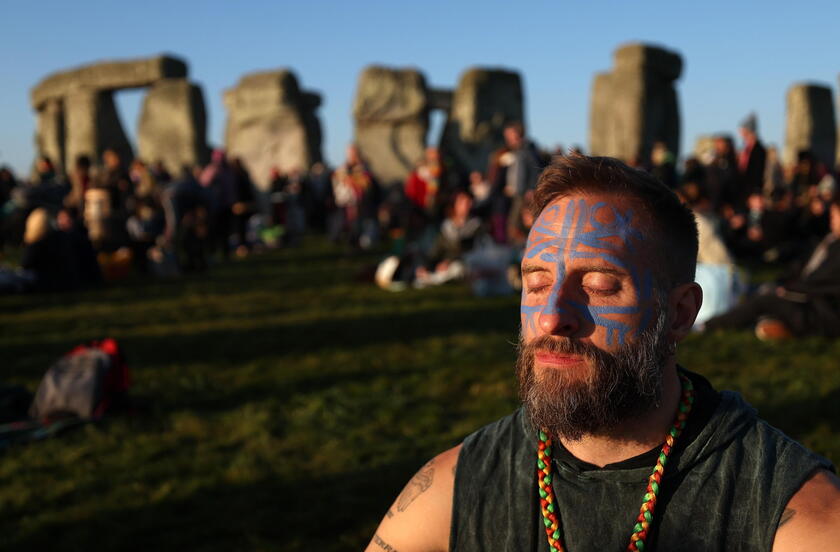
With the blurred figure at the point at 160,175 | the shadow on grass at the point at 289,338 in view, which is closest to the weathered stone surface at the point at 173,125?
the blurred figure at the point at 160,175

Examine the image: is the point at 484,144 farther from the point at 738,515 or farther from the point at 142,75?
the point at 738,515

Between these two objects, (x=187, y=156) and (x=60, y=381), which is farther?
(x=187, y=156)

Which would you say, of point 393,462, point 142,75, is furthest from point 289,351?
point 142,75

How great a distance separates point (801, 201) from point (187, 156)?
14.5 m

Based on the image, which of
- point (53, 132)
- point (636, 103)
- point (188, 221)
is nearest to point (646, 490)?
point (188, 221)

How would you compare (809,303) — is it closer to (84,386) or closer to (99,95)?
(84,386)

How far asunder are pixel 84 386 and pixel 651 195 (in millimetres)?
4039

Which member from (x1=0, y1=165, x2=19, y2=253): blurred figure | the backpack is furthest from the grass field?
(x1=0, y1=165, x2=19, y2=253): blurred figure

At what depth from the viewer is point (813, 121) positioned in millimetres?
24656

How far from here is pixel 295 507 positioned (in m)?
3.77

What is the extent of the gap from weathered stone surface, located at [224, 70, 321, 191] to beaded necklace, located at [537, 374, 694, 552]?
62.7 feet

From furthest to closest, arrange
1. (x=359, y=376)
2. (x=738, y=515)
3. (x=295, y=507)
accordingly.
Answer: (x=359, y=376) → (x=295, y=507) → (x=738, y=515)

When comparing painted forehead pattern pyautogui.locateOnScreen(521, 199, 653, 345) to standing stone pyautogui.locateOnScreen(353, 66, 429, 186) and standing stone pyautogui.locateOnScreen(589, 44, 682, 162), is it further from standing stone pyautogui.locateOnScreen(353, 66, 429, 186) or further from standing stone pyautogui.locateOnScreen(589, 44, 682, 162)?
standing stone pyautogui.locateOnScreen(353, 66, 429, 186)

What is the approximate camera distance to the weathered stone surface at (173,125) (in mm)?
20578
